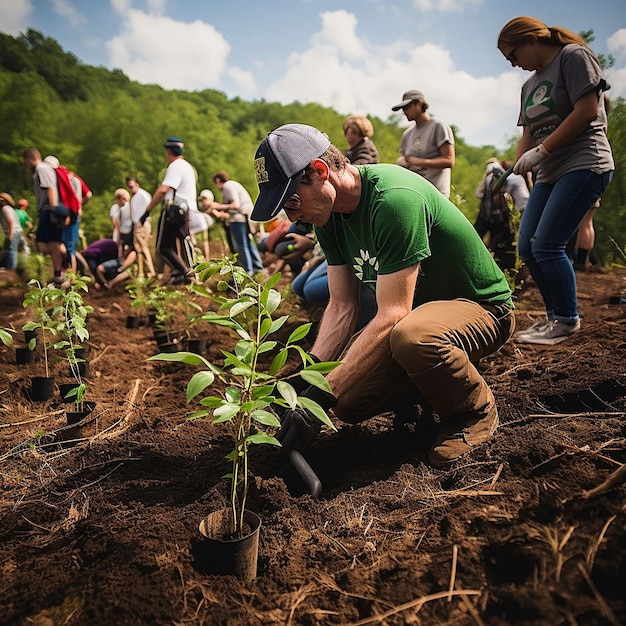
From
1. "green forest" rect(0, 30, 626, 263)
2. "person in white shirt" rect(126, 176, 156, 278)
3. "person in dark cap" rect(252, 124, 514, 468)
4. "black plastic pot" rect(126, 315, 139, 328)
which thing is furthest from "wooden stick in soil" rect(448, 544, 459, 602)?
"green forest" rect(0, 30, 626, 263)

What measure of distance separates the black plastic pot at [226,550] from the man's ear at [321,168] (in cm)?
108

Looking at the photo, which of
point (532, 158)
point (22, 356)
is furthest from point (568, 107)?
point (22, 356)

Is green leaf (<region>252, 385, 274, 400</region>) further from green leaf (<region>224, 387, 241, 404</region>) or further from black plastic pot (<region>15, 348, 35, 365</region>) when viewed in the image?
black plastic pot (<region>15, 348, 35, 365</region>)

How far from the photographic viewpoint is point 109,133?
899 inches

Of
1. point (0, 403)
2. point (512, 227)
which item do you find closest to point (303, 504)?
point (0, 403)

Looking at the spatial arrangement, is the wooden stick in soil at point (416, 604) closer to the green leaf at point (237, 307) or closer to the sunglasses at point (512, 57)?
the green leaf at point (237, 307)

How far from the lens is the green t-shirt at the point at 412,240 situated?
1582mm

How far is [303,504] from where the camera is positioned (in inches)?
56.1

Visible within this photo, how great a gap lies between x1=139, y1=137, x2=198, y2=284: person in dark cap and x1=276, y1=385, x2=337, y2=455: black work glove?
410 centimetres

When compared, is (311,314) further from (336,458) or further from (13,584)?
(13,584)

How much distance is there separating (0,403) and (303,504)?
212cm

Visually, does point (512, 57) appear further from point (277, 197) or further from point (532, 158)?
point (277, 197)

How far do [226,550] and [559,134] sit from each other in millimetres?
2477

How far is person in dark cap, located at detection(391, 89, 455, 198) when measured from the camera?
12.3ft
